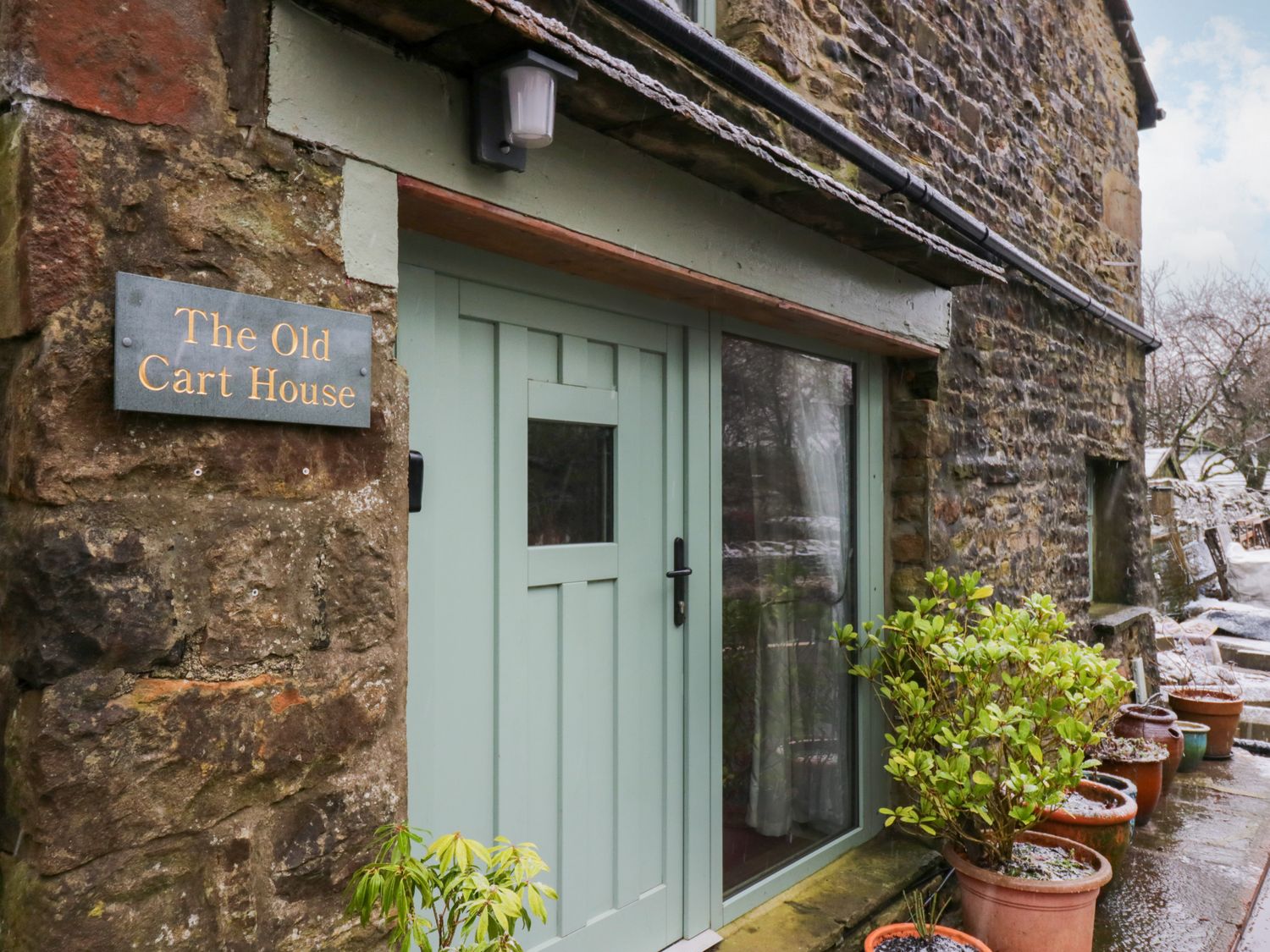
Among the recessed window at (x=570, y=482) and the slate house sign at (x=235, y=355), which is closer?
the slate house sign at (x=235, y=355)

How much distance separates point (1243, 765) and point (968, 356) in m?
3.54

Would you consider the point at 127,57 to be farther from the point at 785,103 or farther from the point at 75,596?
the point at 785,103

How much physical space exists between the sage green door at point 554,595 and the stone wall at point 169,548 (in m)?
0.48

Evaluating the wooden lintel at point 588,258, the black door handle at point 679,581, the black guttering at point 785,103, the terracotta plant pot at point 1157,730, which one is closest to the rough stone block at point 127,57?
the wooden lintel at point 588,258

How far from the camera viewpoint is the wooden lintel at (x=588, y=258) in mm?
2037

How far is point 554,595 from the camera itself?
2.59 metres

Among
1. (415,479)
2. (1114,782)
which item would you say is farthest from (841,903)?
(415,479)

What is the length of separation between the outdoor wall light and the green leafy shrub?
229 centimetres

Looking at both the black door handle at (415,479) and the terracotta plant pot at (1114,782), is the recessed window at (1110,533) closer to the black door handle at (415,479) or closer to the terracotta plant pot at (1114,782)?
the terracotta plant pot at (1114,782)

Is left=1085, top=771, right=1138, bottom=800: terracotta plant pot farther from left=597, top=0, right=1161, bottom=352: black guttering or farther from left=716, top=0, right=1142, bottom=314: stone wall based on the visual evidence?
left=716, top=0, right=1142, bottom=314: stone wall

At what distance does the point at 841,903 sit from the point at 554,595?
171 cm

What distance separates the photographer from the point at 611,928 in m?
2.72

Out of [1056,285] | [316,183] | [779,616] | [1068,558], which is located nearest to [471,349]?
[316,183]

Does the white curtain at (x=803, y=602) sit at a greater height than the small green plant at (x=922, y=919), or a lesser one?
greater
